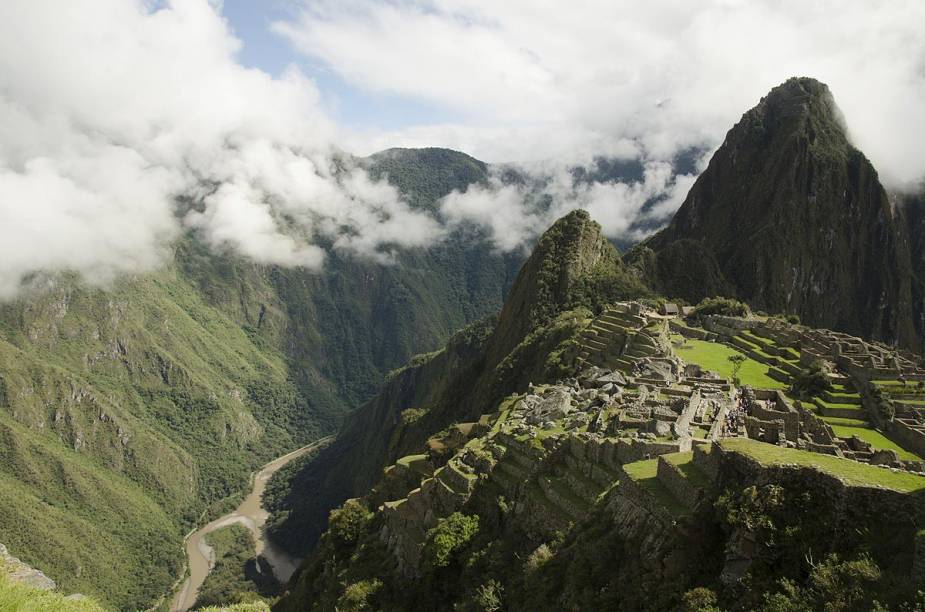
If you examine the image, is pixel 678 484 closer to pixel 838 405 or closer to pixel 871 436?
pixel 871 436

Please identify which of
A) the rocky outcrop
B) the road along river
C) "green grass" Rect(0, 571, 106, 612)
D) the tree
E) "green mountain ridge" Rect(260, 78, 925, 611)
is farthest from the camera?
the road along river

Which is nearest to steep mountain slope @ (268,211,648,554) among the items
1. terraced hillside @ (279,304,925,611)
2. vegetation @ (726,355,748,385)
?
vegetation @ (726,355,748,385)

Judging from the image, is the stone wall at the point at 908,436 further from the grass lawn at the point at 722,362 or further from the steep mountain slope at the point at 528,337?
the steep mountain slope at the point at 528,337

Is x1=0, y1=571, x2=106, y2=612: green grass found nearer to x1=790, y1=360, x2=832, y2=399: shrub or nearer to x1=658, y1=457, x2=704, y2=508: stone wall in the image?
x1=658, y1=457, x2=704, y2=508: stone wall

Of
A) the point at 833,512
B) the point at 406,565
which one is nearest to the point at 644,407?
the point at 406,565

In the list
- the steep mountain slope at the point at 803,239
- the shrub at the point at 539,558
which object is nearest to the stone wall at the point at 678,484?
the shrub at the point at 539,558
